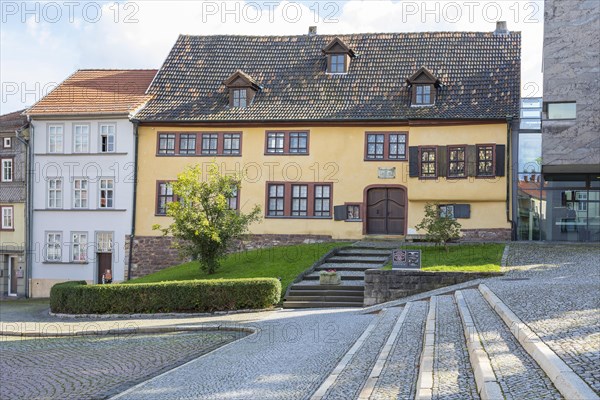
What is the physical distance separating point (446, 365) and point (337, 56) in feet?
96.8

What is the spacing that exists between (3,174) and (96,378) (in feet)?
96.3

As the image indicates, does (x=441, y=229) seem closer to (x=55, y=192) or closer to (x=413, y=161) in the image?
(x=413, y=161)

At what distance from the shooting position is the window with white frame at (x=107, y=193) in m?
38.9

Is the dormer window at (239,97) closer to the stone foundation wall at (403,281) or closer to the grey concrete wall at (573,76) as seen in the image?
the grey concrete wall at (573,76)

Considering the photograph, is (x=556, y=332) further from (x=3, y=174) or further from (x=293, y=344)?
(x=3, y=174)

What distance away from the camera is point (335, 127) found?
37.0 m

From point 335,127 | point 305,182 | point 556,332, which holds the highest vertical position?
point 335,127

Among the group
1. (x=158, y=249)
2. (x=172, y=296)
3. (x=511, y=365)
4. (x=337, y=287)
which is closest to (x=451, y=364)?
(x=511, y=365)

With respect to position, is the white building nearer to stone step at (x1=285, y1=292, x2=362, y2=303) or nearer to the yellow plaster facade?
the yellow plaster facade

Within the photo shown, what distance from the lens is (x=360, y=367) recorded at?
12.6 m

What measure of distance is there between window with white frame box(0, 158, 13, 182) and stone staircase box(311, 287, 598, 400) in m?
29.0

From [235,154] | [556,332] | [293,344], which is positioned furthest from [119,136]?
[556,332]

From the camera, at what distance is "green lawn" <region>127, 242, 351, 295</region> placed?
3019 cm

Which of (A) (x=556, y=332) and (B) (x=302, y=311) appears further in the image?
(B) (x=302, y=311)
